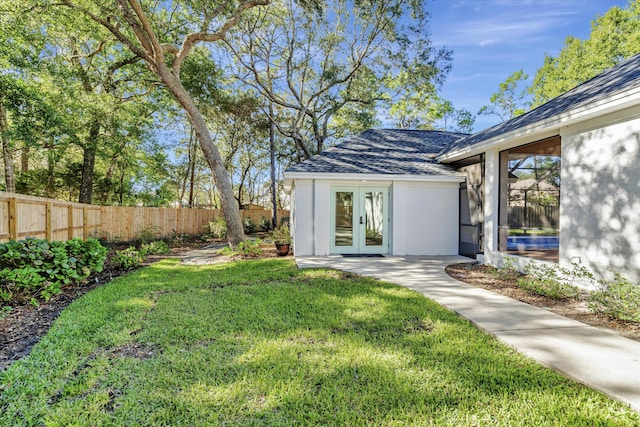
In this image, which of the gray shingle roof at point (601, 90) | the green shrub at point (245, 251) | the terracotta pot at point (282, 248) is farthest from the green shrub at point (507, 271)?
the green shrub at point (245, 251)

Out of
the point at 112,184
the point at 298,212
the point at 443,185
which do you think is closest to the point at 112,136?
the point at 112,184

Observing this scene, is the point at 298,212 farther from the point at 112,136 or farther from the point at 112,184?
the point at 112,184

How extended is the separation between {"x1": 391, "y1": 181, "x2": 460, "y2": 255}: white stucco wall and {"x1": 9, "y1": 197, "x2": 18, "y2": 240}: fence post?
8.70 meters

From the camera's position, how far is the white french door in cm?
905

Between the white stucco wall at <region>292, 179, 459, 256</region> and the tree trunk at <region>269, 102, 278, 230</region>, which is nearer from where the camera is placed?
the white stucco wall at <region>292, 179, 459, 256</region>

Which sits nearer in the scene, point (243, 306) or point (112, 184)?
point (243, 306)

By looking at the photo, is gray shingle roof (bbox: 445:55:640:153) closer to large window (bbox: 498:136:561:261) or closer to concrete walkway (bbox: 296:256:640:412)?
large window (bbox: 498:136:561:261)

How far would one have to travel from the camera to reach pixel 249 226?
1828cm

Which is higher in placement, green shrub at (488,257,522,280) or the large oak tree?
the large oak tree

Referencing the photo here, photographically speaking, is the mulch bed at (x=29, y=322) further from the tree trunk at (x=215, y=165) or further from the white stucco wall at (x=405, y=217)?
the white stucco wall at (x=405, y=217)

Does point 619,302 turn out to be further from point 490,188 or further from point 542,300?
point 490,188

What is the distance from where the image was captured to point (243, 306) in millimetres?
4488

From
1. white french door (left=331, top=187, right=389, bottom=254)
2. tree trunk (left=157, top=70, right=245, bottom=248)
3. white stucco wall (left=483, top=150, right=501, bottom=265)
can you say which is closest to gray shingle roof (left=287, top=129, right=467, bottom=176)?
white french door (left=331, top=187, right=389, bottom=254)

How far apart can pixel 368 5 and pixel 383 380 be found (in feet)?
49.6
